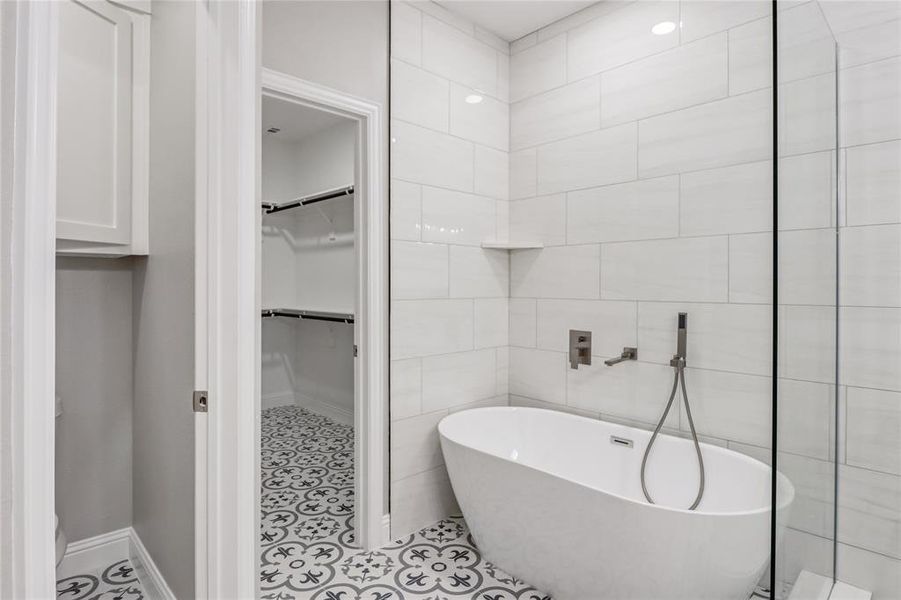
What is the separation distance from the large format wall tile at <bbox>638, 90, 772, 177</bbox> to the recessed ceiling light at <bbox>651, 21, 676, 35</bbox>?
1.25 feet

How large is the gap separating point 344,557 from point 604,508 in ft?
4.05

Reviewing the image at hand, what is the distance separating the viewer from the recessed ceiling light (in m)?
2.29

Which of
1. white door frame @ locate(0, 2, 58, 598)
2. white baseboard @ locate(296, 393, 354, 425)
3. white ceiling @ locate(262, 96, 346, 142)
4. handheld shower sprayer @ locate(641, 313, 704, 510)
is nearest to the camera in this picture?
white door frame @ locate(0, 2, 58, 598)

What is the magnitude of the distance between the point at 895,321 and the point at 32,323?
1.45 metres

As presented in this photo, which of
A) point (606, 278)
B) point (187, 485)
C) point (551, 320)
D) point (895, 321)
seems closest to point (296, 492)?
point (187, 485)

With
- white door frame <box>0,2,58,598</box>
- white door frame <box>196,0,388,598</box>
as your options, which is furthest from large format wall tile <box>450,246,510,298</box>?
white door frame <box>0,2,58,598</box>

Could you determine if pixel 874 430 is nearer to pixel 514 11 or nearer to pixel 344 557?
pixel 344 557

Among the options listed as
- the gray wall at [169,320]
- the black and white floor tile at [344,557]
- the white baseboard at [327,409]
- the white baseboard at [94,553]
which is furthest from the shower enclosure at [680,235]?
the white baseboard at [327,409]

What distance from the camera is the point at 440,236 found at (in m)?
2.61

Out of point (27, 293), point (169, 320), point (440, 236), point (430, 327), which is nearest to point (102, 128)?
point (169, 320)

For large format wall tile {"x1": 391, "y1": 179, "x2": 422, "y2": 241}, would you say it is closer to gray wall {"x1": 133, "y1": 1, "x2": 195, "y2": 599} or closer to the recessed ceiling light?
gray wall {"x1": 133, "y1": 1, "x2": 195, "y2": 599}

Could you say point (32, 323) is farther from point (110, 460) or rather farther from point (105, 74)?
point (110, 460)

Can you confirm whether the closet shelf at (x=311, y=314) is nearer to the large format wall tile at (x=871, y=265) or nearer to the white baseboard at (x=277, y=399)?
the white baseboard at (x=277, y=399)

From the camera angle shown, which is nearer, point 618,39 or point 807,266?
point 807,266
